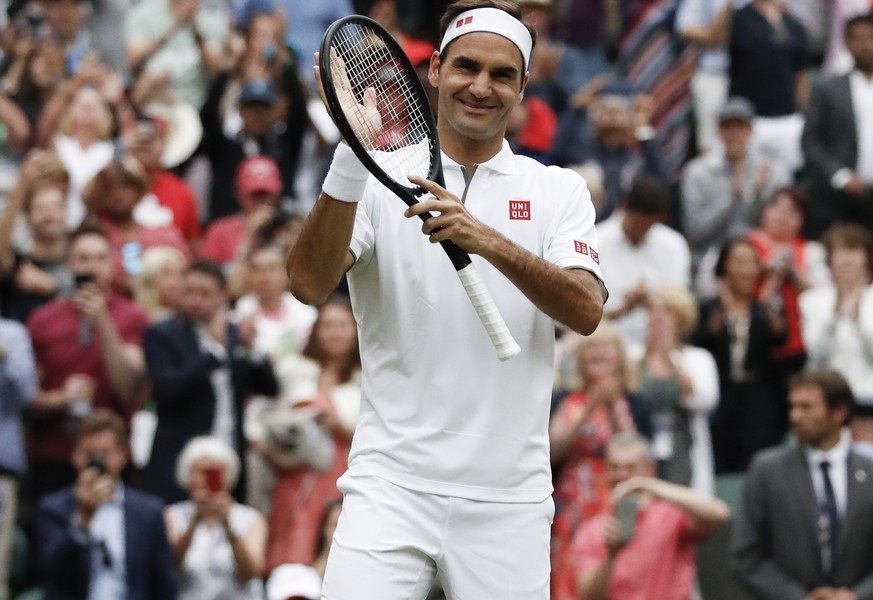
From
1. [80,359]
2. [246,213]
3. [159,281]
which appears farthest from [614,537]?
[246,213]

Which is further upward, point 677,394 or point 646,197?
point 646,197

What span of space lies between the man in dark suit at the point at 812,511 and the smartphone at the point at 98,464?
3.15m

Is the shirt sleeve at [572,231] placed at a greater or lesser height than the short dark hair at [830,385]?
greater

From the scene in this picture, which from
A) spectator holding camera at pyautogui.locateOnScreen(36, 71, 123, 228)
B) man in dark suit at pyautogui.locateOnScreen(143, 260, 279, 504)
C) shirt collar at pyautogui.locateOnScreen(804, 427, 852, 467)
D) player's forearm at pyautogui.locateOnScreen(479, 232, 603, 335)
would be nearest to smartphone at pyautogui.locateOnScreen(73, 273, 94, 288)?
man in dark suit at pyautogui.locateOnScreen(143, 260, 279, 504)

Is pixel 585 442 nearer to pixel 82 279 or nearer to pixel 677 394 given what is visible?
pixel 677 394

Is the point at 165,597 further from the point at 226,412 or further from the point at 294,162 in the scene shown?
the point at 294,162

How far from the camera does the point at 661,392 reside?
371 inches

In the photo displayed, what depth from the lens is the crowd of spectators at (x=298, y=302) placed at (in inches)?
326

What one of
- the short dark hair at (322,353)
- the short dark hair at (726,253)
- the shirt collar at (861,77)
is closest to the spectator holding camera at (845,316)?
the short dark hair at (726,253)

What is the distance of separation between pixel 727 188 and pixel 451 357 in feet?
25.8

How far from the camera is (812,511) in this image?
834 cm

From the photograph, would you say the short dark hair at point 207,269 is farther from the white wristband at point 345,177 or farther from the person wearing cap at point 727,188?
the white wristband at point 345,177

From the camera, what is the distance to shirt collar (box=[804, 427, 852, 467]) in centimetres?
844

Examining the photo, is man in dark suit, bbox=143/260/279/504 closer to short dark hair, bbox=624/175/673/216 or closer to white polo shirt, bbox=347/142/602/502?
short dark hair, bbox=624/175/673/216
